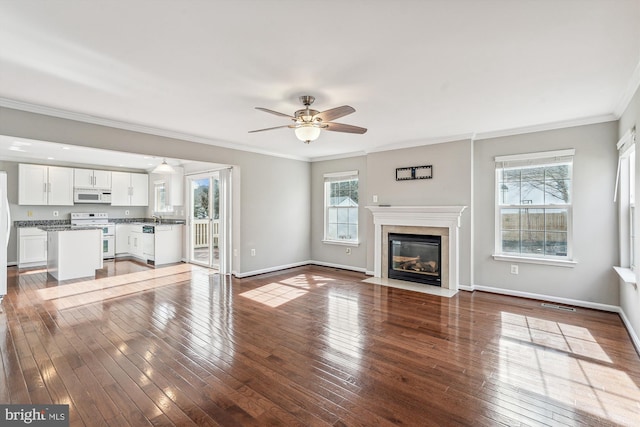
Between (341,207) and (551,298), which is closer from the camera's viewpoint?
(551,298)

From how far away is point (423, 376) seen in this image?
7.95 ft

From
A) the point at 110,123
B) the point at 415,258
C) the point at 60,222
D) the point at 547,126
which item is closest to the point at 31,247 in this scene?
the point at 60,222

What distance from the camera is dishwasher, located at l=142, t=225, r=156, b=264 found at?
23.2 ft

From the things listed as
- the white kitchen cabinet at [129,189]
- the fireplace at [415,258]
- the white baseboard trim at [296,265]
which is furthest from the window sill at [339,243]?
the white kitchen cabinet at [129,189]

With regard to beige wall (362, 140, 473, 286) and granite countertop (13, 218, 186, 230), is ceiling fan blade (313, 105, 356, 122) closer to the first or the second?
beige wall (362, 140, 473, 286)

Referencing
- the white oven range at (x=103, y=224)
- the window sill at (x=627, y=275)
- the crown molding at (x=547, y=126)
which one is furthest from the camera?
the white oven range at (x=103, y=224)

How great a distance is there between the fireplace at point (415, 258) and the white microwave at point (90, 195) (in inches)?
284

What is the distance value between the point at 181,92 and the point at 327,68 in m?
1.58

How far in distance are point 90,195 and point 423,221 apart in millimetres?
7898

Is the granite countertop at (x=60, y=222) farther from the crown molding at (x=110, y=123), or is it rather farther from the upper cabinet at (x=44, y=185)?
the crown molding at (x=110, y=123)

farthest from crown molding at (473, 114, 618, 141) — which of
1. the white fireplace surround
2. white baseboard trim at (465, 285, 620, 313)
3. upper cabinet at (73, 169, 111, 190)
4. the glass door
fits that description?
upper cabinet at (73, 169, 111, 190)

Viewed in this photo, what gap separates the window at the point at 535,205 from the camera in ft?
13.8

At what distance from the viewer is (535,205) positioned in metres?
4.43

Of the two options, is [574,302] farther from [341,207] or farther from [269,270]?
[269,270]
